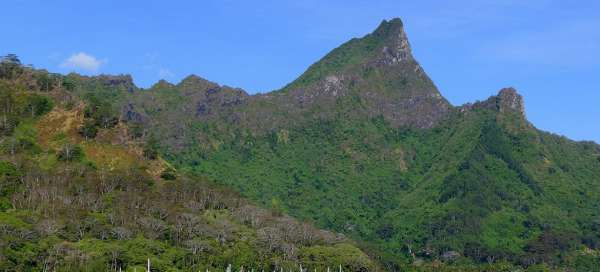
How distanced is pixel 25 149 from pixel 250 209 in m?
39.5

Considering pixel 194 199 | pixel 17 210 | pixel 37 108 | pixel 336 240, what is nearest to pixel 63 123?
pixel 37 108

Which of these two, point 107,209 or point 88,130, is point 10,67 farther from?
point 107,209

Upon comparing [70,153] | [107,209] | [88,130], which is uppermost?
[88,130]

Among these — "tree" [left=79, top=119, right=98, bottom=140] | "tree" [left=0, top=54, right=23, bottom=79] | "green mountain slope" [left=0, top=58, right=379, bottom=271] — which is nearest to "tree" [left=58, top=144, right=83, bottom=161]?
"green mountain slope" [left=0, top=58, right=379, bottom=271]

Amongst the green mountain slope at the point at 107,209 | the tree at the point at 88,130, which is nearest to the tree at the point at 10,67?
the green mountain slope at the point at 107,209

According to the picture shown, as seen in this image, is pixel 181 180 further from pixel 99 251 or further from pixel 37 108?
pixel 99 251

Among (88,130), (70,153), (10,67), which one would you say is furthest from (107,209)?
(10,67)

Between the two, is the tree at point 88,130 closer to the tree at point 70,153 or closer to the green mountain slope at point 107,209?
the green mountain slope at point 107,209

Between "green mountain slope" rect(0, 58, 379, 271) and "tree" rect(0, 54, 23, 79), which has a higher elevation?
"tree" rect(0, 54, 23, 79)

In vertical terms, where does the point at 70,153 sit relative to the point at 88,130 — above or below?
below

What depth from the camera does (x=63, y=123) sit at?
16025 centimetres

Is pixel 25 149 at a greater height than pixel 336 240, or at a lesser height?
greater

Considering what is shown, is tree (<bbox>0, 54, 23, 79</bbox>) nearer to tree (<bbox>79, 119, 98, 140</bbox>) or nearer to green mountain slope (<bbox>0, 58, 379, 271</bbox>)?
green mountain slope (<bbox>0, 58, 379, 271</bbox>)

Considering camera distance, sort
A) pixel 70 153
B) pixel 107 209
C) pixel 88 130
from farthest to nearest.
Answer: pixel 88 130 < pixel 70 153 < pixel 107 209
